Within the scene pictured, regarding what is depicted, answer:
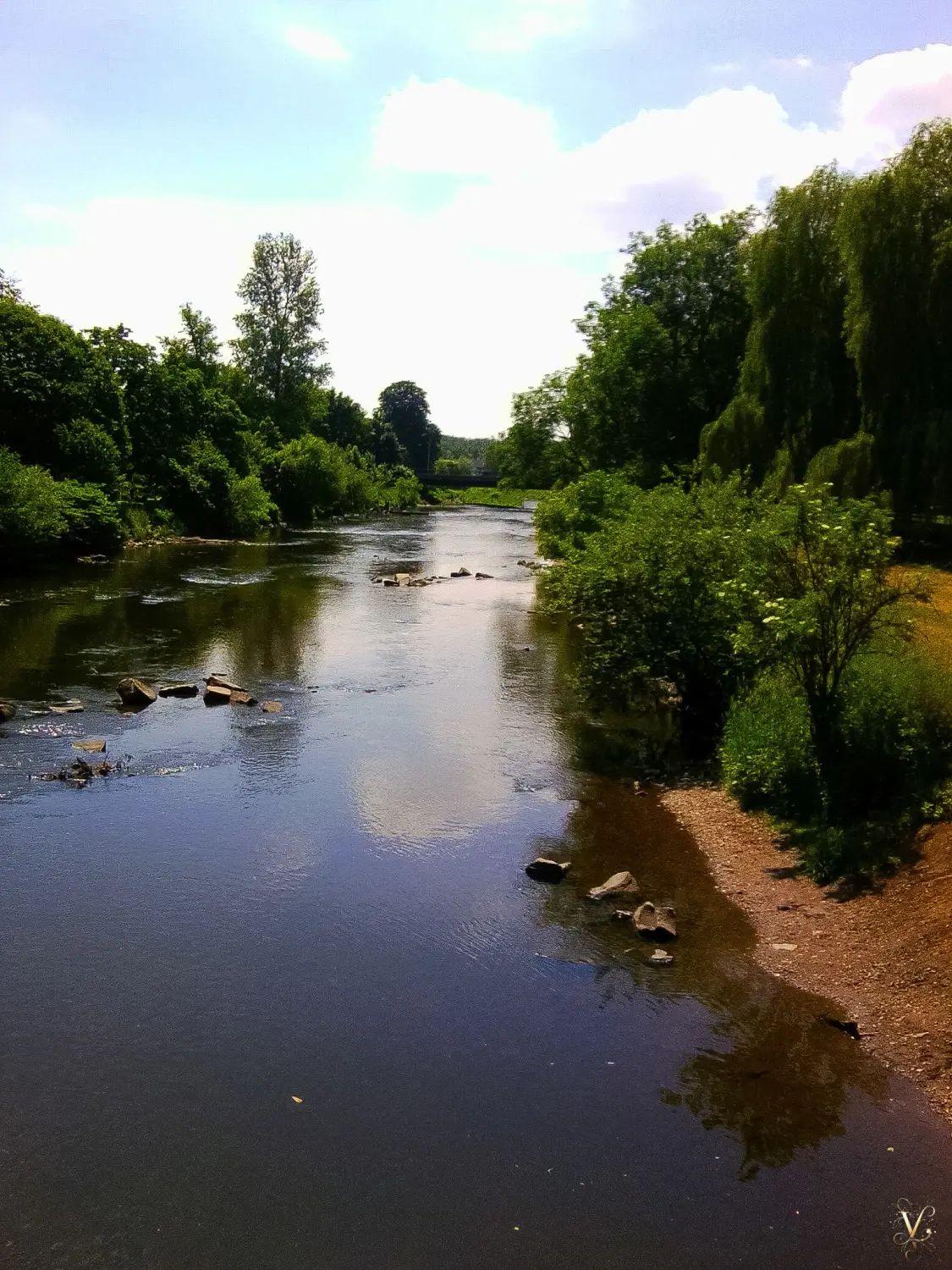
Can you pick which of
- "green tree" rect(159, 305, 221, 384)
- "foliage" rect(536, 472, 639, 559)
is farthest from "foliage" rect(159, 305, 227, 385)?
"foliage" rect(536, 472, 639, 559)

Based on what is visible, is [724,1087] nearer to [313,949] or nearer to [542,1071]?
[542,1071]

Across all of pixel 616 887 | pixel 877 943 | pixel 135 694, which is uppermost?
pixel 135 694

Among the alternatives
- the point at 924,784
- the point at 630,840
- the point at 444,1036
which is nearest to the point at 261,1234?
the point at 444,1036

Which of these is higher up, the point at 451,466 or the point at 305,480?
the point at 451,466

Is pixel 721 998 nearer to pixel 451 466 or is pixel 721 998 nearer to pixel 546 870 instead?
pixel 546 870

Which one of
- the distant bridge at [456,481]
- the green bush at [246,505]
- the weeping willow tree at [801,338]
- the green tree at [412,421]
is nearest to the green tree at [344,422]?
the distant bridge at [456,481]

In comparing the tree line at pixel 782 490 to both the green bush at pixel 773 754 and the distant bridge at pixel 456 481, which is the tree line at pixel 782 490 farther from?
the distant bridge at pixel 456 481

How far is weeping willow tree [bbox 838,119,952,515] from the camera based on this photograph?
30.6 metres

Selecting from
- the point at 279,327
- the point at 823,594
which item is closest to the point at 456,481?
the point at 279,327

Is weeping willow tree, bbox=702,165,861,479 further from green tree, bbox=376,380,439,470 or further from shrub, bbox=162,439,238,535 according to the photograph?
green tree, bbox=376,380,439,470

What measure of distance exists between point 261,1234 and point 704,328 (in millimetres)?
46366

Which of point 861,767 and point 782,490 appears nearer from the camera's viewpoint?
point 861,767

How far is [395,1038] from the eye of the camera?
9.67 meters

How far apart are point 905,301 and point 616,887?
83.7 ft
